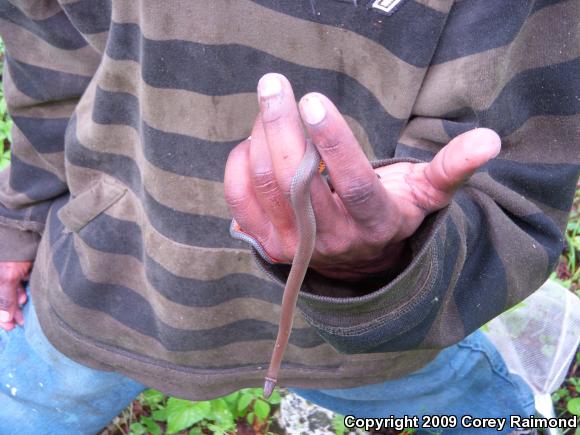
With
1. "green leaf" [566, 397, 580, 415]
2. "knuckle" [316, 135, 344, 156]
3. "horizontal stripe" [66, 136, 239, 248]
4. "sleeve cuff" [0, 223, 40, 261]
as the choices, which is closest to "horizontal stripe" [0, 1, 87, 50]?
"horizontal stripe" [66, 136, 239, 248]

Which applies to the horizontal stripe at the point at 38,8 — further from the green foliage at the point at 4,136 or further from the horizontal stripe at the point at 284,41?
the green foliage at the point at 4,136

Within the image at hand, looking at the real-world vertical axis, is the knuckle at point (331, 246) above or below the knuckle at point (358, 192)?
below

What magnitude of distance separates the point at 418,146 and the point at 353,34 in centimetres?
20

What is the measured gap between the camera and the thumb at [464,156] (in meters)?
0.56

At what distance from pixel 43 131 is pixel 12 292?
0.40 meters

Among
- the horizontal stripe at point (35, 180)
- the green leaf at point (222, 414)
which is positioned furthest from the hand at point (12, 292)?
the green leaf at point (222, 414)

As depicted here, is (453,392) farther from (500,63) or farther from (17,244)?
(17,244)

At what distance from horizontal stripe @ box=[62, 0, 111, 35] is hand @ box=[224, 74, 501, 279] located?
0.53 metres

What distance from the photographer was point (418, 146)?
0.90 meters

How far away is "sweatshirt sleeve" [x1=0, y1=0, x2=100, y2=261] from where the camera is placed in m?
1.15

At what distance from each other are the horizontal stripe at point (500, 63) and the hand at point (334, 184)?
20cm

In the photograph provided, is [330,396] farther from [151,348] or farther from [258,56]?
[258,56]

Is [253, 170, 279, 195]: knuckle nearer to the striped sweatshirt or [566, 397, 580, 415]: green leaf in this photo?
the striped sweatshirt

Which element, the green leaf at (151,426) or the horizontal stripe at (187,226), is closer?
the horizontal stripe at (187,226)
